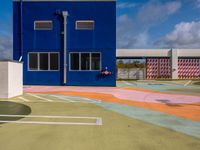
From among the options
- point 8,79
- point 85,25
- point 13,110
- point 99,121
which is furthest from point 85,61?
point 99,121

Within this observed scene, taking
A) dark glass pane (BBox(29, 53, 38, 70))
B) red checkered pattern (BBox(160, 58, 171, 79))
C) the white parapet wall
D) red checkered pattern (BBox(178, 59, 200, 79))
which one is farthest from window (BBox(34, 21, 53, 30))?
red checkered pattern (BBox(178, 59, 200, 79))

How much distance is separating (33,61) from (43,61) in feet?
2.45

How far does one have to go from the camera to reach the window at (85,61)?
18578 mm

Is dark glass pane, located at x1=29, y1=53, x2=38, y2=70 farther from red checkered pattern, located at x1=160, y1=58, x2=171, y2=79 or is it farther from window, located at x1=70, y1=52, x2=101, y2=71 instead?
red checkered pattern, located at x1=160, y1=58, x2=171, y2=79

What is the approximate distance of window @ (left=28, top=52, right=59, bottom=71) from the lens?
1883cm

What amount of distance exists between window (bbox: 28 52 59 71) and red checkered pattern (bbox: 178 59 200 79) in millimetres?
19978

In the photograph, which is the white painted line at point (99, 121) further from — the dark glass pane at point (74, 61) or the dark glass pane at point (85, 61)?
the dark glass pane at point (74, 61)

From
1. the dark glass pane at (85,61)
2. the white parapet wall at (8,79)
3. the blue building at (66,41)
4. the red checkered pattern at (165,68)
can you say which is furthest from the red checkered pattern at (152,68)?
the white parapet wall at (8,79)

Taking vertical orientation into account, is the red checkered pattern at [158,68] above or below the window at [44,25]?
below

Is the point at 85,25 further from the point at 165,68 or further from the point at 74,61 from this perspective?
the point at 165,68

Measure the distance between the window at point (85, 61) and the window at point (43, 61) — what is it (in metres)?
1.20

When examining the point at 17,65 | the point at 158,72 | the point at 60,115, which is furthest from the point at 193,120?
the point at 158,72

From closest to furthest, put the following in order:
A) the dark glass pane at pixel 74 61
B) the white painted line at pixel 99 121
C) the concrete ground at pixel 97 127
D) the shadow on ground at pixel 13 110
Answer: the concrete ground at pixel 97 127 < the white painted line at pixel 99 121 < the shadow on ground at pixel 13 110 < the dark glass pane at pixel 74 61

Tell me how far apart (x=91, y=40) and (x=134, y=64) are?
2723 centimetres
